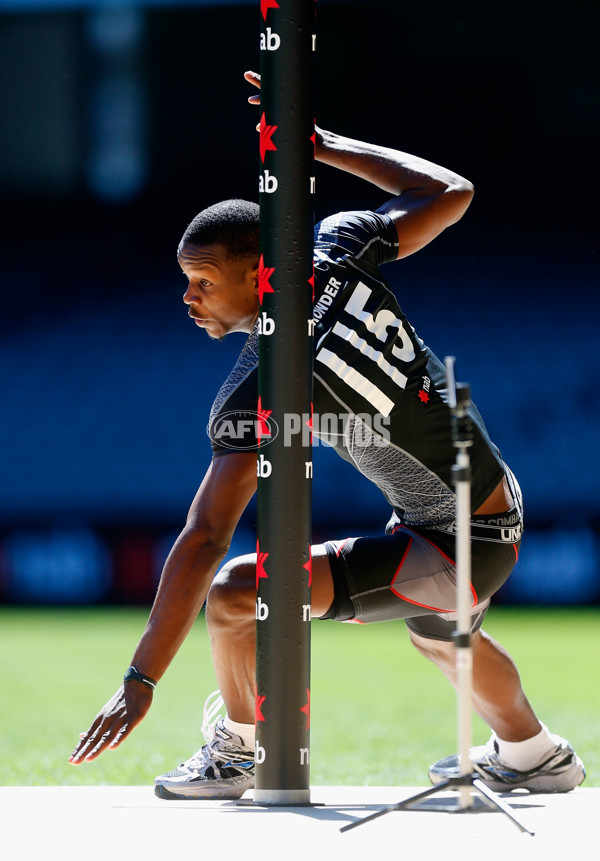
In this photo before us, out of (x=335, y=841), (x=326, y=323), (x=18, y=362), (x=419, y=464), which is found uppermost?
(x=18, y=362)

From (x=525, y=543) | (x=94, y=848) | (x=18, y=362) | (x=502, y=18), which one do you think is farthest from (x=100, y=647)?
(x=502, y=18)

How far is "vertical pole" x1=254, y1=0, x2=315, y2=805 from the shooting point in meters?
2.35

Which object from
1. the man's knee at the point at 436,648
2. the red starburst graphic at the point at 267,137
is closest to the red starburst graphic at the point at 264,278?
the red starburst graphic at the point at 267,137

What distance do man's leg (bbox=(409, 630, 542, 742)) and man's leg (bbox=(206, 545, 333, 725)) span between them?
511 mm

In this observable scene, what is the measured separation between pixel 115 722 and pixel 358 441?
934 millimetres

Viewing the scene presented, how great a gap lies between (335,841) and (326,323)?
4.08 ft

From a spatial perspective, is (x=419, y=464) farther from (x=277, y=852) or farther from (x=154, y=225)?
(x=154, y=225)

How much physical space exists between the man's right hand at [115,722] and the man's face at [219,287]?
0.98 metres

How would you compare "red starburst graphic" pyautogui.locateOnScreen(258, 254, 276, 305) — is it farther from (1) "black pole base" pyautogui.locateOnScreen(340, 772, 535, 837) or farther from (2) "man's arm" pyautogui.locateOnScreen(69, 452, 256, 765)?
(1) "black pole base" pyautogui.locateOnScreen(340, 772, 535, 837)

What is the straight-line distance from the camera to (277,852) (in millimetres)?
1927

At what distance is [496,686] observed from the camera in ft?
10.3

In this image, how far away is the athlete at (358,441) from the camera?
270cm

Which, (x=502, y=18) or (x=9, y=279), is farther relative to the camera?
(x=9, y=279)

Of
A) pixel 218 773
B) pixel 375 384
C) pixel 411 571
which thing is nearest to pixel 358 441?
pixel 375 384
